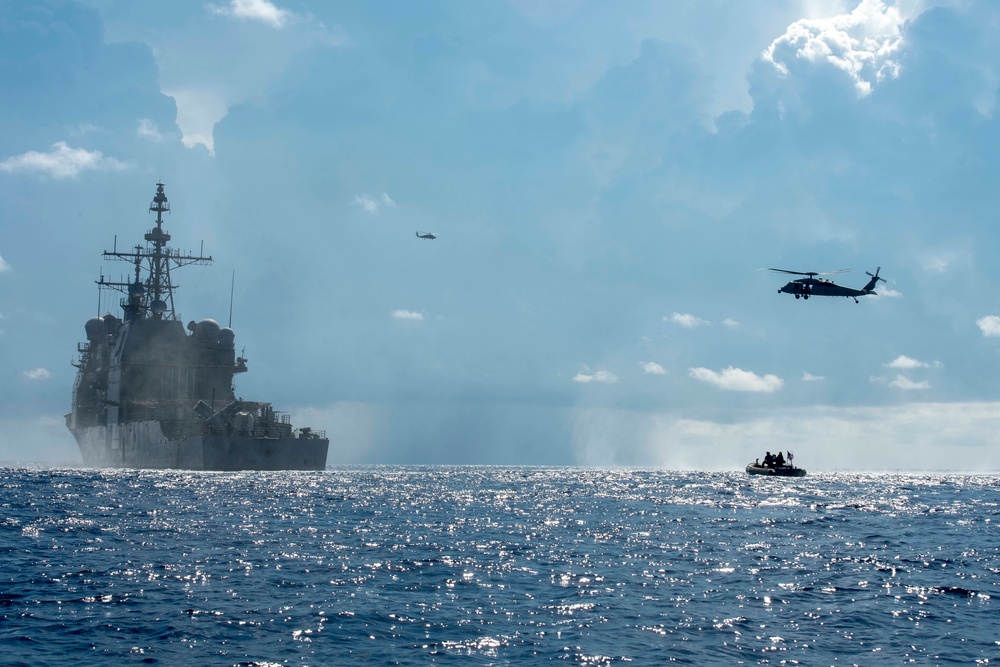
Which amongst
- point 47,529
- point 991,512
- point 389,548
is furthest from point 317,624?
point 991,512

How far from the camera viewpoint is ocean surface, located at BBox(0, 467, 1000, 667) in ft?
57.1

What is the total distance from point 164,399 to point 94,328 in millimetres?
21442

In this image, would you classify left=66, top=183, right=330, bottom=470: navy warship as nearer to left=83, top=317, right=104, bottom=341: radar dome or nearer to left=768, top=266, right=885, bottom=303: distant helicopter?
left=83, top=317, right=104, bottom=341: radar dome

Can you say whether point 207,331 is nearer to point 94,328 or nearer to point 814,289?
point 94,328

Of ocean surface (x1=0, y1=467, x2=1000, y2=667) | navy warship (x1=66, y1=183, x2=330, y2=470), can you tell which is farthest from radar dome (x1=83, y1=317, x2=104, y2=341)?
ocean surface (x1=0, y1=467, x2=1000, y2=667)

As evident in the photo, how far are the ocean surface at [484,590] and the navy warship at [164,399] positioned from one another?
47040mm

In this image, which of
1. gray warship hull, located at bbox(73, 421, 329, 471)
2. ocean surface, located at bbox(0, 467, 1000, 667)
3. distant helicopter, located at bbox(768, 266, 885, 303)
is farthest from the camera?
gray warship hull, located at bbox(73, 421, 329, 471)

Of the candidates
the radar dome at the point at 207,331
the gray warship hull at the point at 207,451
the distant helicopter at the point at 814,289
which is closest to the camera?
the distant helicopter at the point at 814,289

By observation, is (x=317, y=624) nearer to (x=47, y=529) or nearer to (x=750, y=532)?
(x=47, y=529)

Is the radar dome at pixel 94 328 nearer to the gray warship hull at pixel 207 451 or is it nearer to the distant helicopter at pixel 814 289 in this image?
the gray warship hull at pixel 207 451

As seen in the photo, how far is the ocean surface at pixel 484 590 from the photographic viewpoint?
17391 millimetres

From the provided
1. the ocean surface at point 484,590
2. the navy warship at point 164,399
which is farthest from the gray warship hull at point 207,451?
the ocean surface at point 484,590

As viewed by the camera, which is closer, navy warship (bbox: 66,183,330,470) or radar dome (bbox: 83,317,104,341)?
navy warship (bbox: 66,183,330,470)

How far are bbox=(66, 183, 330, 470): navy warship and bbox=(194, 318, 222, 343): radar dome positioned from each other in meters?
0.12
